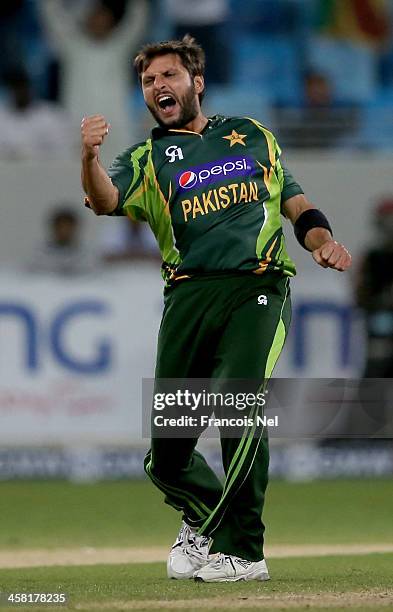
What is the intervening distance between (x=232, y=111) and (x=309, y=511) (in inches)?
229

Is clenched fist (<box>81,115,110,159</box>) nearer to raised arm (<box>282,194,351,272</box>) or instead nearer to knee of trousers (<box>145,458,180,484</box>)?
raised arm (<box>282,194,351,272</box>)

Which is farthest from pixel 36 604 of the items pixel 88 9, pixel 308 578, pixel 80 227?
pixel 88 9

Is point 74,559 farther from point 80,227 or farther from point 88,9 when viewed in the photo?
point 88,9

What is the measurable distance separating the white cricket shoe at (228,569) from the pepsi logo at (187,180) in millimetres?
1510

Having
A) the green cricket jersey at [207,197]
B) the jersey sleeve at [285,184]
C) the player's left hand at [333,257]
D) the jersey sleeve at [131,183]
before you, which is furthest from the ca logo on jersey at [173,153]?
the player's left hand at [333,257]

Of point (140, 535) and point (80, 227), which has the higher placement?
point (80, 227)

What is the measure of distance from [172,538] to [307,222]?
121 inches

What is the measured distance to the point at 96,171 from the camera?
6012 mm

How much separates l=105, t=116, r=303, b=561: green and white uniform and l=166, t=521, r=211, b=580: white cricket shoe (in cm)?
15

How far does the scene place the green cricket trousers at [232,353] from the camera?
624cm

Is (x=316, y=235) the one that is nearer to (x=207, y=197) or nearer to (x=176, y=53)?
(x=207, y=197)

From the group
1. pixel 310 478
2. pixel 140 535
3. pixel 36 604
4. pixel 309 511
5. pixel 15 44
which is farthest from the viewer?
pixel 15 44

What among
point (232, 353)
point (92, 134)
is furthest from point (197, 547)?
point (92, 134)

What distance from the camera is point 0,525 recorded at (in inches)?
372
